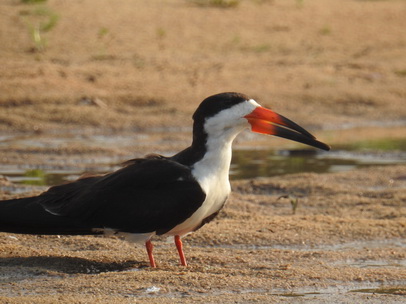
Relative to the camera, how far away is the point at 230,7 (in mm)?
16891

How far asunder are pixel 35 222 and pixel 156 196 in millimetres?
734

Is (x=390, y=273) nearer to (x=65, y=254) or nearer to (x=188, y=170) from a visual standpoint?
(x=188, y=170)

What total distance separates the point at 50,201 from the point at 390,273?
208cm

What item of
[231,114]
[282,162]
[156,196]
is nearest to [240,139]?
[282,162]

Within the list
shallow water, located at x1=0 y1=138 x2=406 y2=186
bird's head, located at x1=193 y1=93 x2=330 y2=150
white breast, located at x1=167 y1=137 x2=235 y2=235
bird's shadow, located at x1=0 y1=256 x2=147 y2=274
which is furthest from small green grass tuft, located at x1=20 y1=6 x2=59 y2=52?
white breast, located at x1=167 y1=137 x2=235 y2=235

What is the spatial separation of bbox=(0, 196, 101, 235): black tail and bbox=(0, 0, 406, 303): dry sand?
219mm

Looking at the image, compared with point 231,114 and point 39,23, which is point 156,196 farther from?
point 39,23

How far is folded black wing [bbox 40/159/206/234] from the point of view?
5941 millimetres

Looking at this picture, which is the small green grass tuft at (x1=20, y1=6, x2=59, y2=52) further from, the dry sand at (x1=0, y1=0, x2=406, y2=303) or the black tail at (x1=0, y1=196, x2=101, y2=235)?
the black tail at (x1=0, y1=196, x2=101, y2=235)

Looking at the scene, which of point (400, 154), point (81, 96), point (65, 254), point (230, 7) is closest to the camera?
point (65, 254)

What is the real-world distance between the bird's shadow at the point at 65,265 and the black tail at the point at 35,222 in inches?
7.8

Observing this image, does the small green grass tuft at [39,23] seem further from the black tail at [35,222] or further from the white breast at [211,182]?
the white breast at [211,182]

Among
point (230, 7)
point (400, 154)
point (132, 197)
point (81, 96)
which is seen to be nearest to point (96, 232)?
point (132, 197)

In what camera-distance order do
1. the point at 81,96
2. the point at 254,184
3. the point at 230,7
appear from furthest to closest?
1. the point at 230,7
2. the point at 81,96
3. the point at 254,184
